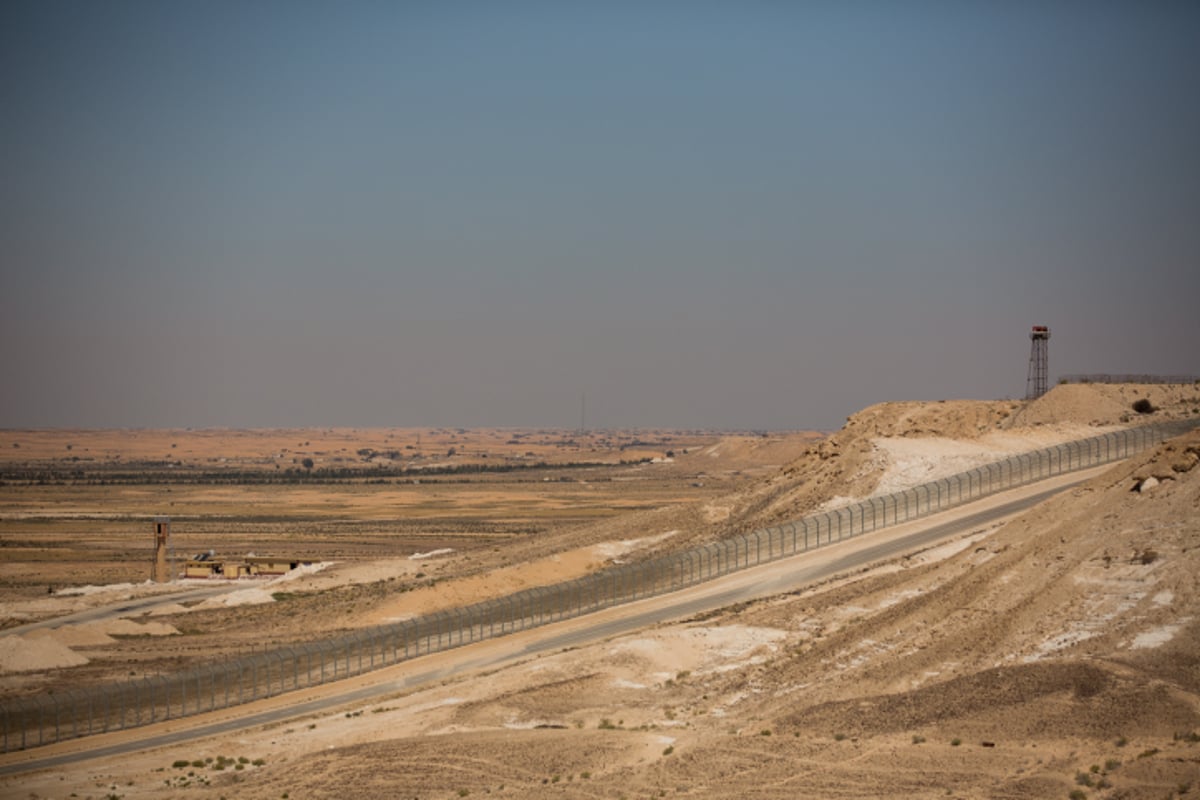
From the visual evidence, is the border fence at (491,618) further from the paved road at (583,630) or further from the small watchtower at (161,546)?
the small watchtower at (161,546)

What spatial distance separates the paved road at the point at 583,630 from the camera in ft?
137

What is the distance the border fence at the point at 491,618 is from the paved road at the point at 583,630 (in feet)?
3.60

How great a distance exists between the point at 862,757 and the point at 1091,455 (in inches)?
1625

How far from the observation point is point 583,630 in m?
51.5

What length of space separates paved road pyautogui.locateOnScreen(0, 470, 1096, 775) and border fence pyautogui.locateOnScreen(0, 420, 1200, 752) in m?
1.10

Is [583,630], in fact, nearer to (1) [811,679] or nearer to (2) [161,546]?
(1) [811,679]

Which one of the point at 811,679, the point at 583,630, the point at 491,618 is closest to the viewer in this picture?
the point at 811,679

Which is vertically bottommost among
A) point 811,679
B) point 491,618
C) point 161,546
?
point 161,546

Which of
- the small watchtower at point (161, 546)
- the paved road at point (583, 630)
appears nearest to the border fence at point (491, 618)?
the paved road at point (583, 630)

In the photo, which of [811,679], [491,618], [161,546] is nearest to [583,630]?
[491,618]

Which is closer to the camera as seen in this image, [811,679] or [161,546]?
[811,679]

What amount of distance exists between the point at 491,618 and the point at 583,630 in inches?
179

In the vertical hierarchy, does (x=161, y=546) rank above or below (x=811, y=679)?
below

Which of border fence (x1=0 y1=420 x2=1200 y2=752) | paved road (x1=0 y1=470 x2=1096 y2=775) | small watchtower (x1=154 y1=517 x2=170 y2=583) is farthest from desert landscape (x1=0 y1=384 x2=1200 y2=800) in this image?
small watchtower (x1=154 y1=517 x2=170 y2=583)
